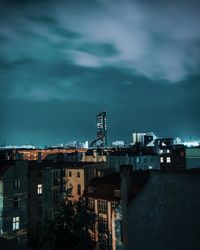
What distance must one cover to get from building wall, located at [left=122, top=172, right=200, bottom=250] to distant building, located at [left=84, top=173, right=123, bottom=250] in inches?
895

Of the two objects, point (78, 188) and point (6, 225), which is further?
point (78, 188)

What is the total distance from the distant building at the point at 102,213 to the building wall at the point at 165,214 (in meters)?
22.7

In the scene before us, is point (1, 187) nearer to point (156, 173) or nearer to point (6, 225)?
point (6, 225)

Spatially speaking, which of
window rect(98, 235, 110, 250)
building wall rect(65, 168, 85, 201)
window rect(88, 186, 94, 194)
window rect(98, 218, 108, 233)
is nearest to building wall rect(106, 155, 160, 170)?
building wall rect(65, 168, 85, 201)

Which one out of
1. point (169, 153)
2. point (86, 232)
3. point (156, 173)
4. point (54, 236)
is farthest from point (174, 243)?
point (169, 153)

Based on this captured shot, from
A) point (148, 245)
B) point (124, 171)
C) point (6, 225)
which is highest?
point (124, 171)

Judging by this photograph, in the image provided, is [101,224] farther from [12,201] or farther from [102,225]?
[12,201]

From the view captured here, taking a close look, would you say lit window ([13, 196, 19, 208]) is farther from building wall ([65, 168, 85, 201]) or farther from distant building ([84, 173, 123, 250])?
building wall ([65, 168, 85, 201])

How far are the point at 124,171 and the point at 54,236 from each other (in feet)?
61.1

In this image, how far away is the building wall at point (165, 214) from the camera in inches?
726

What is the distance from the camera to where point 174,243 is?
63.9ft

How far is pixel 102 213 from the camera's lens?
162 ft

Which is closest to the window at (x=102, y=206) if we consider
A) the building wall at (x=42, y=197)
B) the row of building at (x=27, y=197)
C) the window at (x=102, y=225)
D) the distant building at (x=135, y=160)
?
the window at (x=102, y=225)

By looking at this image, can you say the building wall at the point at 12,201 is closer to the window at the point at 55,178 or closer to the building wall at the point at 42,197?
the building wall at the point at 42,197
